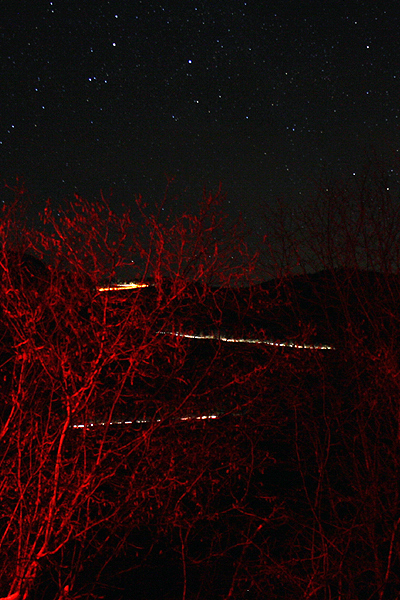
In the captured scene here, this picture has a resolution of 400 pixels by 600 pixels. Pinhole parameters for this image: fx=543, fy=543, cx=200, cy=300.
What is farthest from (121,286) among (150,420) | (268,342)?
(268,342)

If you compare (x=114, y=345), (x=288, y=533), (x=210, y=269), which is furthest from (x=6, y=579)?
(x=288, y=533)

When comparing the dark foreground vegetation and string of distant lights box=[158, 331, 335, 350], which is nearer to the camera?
the dark foreground vegetation

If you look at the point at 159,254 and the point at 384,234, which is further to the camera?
the point at 384,234

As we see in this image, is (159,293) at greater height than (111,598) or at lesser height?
greater

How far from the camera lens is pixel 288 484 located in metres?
13.4

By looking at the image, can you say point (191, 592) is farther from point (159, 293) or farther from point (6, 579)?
point (159, 293)

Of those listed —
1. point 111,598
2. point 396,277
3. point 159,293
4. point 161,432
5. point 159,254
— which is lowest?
point 111,598

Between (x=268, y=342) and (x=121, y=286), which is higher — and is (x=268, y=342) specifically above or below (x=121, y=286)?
below

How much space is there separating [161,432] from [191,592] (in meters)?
3.55

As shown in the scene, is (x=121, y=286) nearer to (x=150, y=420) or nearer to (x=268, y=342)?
(x=150, y=420)

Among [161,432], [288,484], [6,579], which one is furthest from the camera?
[288,484]

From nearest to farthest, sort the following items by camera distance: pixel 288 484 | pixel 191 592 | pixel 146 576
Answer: pixel 191 592 < pixel 146 576 < pixel 288 484

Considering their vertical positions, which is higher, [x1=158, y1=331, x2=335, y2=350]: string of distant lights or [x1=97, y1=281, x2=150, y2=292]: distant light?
[x1=97, y1=281, x2=150, y2=292]: distant light

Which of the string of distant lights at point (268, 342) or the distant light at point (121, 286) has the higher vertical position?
the distant light at point (121, 286)
